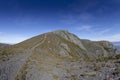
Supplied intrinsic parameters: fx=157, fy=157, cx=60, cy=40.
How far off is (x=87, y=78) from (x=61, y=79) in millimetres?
4326

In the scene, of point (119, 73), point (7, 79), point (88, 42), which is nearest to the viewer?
point (119, 73)

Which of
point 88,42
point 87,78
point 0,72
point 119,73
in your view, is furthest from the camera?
point 88,42

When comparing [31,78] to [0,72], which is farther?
[0,72]

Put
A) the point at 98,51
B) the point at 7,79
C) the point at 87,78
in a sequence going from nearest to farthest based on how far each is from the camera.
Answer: the point at 87,78
the point at 7,79
the point at 98,51

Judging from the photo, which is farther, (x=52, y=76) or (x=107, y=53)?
(x=107, y=53)

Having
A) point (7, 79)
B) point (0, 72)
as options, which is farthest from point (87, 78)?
point (0, 72)

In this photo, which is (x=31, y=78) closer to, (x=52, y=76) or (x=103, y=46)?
(x=52, y=76)

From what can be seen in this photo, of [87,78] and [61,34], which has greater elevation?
[61,34]

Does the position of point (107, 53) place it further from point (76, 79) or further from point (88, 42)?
point (76, 79)

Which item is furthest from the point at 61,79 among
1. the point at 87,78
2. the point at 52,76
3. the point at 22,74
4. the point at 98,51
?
the point at 98,51

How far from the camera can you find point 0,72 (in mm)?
33250

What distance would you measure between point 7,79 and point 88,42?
126734 millimetres

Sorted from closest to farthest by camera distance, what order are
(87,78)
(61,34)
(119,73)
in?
(119,73)
(87,78)
(61,34)

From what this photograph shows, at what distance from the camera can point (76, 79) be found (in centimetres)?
2423
